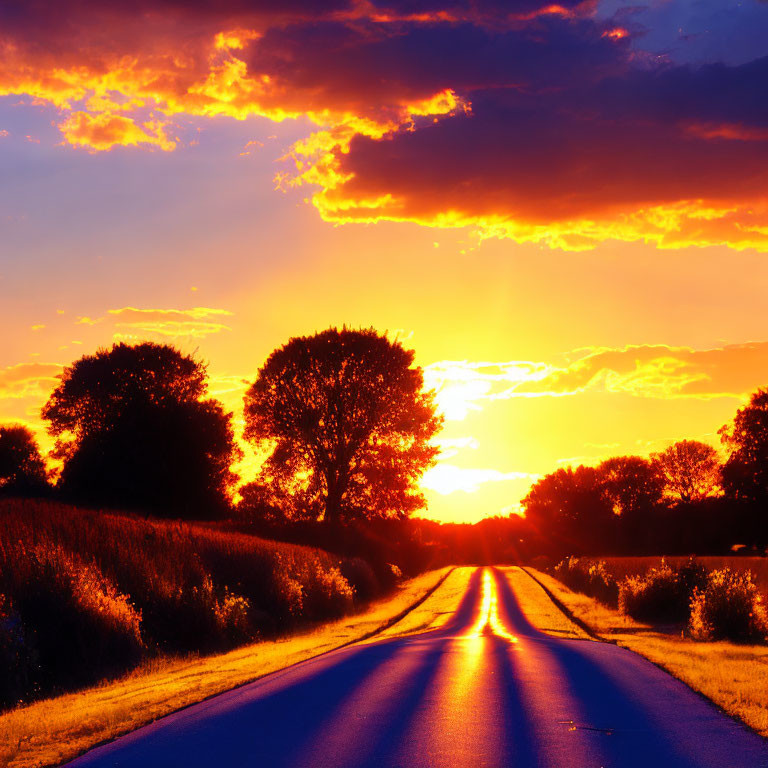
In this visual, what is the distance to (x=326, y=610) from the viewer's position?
3250 cm

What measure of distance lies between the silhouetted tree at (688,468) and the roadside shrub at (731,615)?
10014cm

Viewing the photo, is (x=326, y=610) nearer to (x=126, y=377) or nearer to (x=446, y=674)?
(x=446, y=674)

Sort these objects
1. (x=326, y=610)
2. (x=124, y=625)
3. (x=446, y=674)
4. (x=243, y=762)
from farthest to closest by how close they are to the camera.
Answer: (x=326, y=610), (x=124, y=625), (x=446, y=674), (x=243, y=762)

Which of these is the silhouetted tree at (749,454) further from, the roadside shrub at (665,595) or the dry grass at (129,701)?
the dry grass at (129,701)

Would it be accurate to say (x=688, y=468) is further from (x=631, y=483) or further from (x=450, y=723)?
(x=450, y=723)

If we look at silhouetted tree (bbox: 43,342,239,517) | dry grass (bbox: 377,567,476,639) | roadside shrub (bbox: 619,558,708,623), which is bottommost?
dry grass (bbox: 377,567,476,639)

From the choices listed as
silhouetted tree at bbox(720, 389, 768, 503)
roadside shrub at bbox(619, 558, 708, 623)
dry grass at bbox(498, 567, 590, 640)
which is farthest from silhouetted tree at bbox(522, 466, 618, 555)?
roadside shrub at bbox(619, 558, 708, 623)

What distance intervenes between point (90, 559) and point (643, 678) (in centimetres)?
1323

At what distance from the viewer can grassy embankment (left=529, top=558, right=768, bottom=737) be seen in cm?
1110

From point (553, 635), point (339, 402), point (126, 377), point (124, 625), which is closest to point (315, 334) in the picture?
point (339, 402)

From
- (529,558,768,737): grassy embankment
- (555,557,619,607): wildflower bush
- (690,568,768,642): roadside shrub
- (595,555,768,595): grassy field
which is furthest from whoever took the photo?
(555,557,619,607): wildflower bush

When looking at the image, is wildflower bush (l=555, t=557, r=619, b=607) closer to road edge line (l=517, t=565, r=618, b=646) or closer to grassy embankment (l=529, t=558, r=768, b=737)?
road edge line (l=517, t=565, r=618, b=646)

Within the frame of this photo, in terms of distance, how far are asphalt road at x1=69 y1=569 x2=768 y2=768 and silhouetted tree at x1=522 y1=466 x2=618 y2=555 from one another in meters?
105

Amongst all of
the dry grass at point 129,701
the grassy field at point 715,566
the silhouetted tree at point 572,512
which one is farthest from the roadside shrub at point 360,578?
the silhouetted tree at point 572,512
